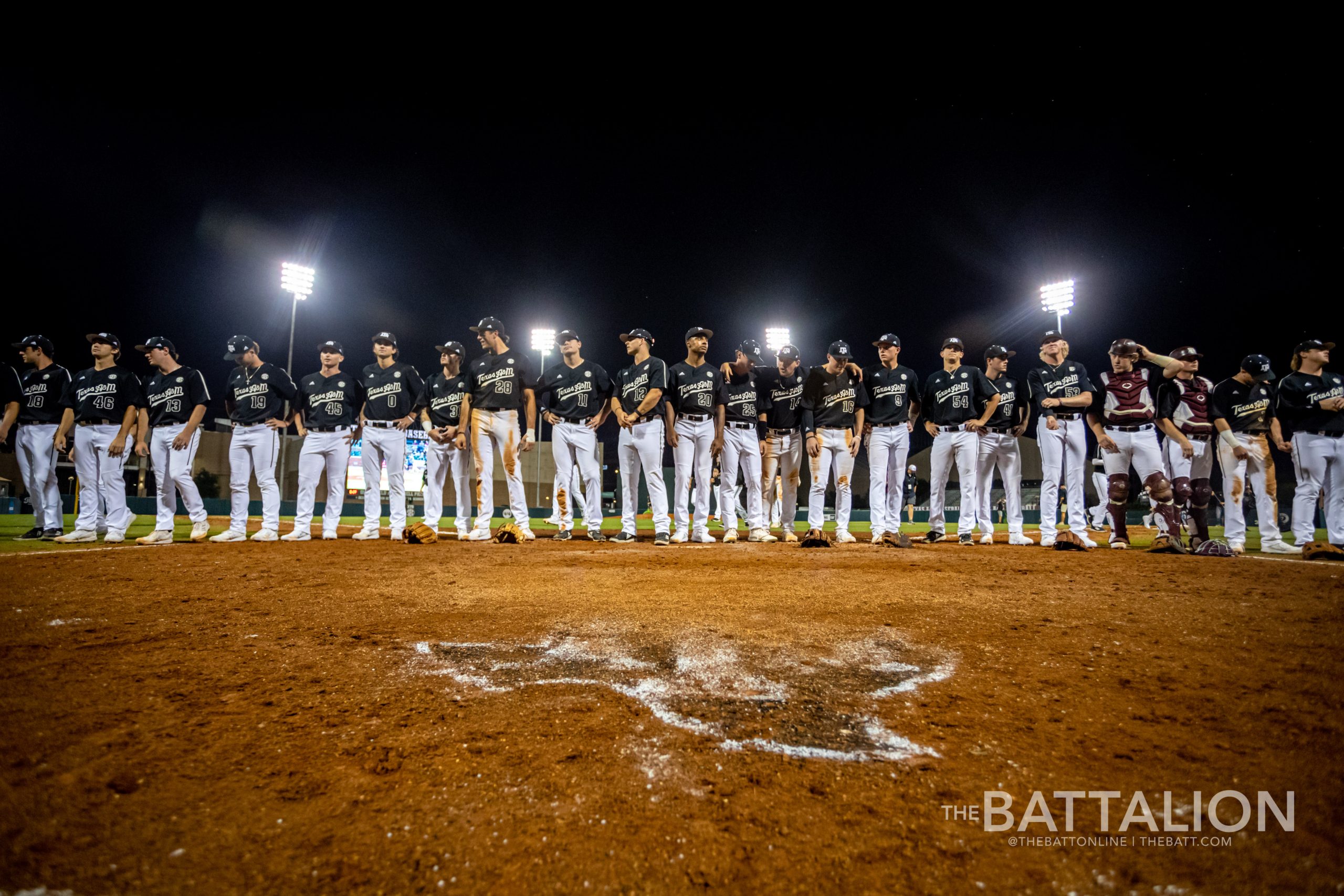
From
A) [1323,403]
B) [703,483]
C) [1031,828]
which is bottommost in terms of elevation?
[1031,828]

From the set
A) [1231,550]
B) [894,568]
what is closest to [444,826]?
[894,568]

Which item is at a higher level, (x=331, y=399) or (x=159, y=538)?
(x=331, y=399)

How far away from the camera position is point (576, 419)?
22.6ft

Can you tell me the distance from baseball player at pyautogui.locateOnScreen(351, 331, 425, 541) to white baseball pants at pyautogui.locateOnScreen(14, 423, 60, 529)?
3356 millimetres

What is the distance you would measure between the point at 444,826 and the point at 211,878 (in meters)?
0.37

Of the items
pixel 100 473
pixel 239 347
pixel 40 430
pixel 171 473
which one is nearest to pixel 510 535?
pixel 171 473

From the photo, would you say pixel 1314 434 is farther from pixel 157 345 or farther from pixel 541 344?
pixel 541 344

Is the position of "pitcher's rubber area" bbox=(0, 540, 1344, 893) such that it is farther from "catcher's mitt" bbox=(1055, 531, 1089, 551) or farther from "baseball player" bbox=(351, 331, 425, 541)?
"baseball player" bbox=(351, 331, 425, 541)

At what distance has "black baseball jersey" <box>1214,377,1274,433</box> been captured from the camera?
6.52 meters

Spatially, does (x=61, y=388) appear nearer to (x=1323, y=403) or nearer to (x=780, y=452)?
(x=780, y=452)

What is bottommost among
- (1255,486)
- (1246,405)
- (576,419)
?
(1255,486)

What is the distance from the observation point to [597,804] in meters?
1.26

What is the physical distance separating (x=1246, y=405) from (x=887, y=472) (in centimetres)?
394

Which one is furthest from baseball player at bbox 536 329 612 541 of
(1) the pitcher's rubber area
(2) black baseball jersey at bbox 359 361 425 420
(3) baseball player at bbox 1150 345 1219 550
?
(3) baseball player at bbox 1150 345 1219 550
